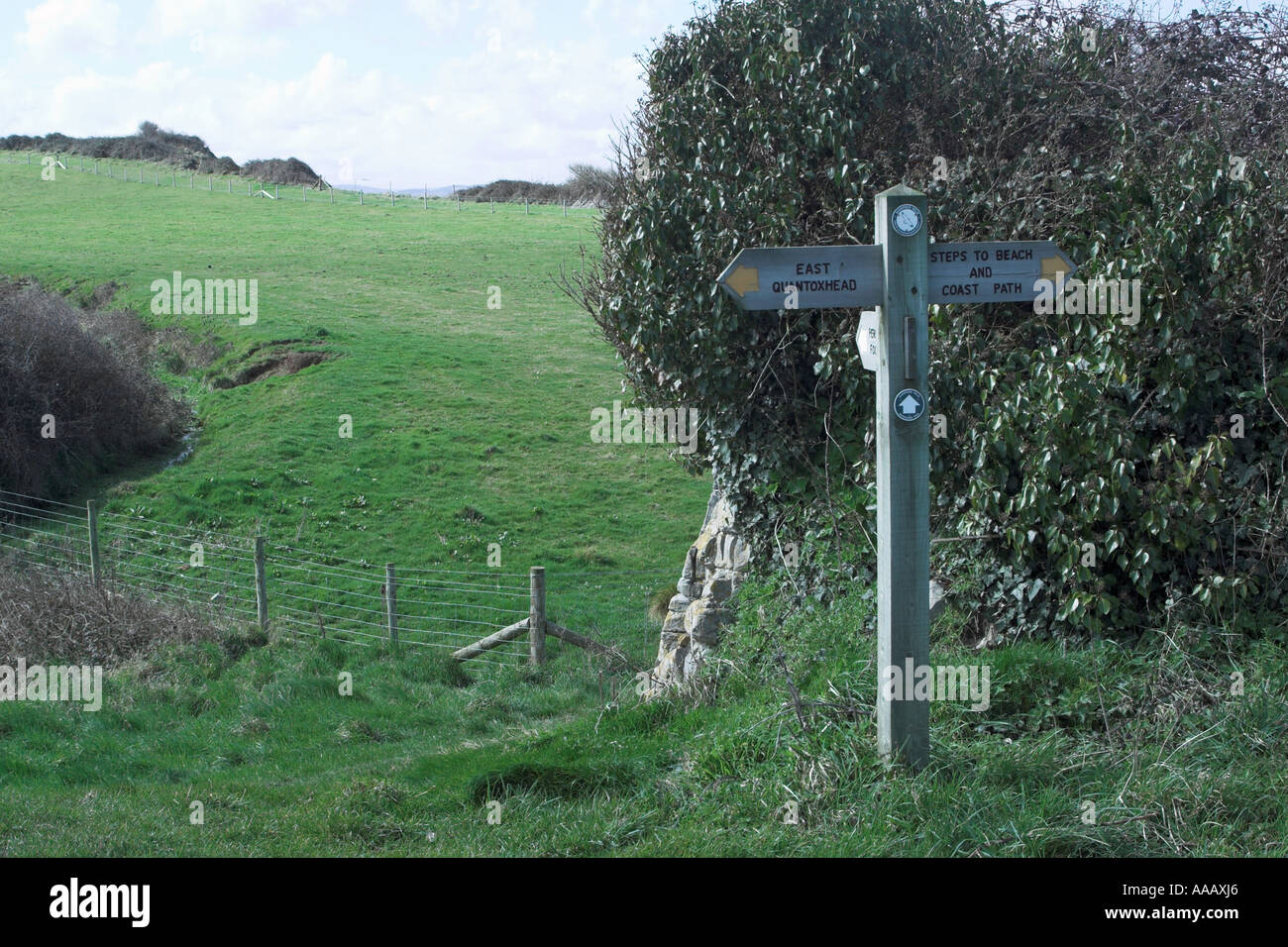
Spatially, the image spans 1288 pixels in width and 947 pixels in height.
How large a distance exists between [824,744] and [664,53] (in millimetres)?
7661

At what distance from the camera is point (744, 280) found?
5.66m

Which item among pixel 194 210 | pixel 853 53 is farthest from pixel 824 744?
pixel 194 210

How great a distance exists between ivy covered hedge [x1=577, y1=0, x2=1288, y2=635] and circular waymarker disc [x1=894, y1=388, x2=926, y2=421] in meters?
1.58

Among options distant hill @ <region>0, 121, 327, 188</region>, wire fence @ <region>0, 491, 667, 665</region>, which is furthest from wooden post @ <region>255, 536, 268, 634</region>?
distant hill @ <region>0, 121, 327, 188</region>

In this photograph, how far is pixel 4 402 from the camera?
2223 centimetres

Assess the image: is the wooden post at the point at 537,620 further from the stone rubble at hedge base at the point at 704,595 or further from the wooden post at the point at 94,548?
the wooden post at the point at 94,548

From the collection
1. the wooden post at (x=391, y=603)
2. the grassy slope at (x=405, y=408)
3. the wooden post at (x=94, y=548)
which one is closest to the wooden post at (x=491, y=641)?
the wooden post at (x=391, y=603)

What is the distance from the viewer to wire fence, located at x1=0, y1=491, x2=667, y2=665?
593 inches

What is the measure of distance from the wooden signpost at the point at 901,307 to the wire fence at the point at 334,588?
7815 millimetres

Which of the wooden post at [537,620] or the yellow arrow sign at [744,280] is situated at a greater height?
the yellow arrow sign at [744,280]

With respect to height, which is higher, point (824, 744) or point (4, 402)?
point (4, 402)

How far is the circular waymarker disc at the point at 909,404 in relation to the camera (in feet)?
18.2

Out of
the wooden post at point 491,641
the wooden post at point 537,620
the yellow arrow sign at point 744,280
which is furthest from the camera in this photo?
the wooden post at point 491,641
